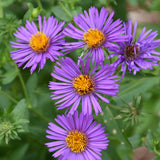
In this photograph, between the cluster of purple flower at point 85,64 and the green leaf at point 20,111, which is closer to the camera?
the cluster of purple flower at point 85,64

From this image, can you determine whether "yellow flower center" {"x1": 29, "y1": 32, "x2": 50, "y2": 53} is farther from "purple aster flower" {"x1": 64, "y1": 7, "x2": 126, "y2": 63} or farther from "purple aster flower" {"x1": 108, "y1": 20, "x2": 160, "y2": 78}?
"purple aster flower" {"x1": 108, "y1": 20, "x2": 160, "y2": 78}

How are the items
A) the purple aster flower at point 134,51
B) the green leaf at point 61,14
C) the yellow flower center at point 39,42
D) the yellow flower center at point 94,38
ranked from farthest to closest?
the green leaf at point 61,14 → the yellow flower center at point 39,42 → the yellow flower center at point 94,38 → the purple aster flower at point 134,51

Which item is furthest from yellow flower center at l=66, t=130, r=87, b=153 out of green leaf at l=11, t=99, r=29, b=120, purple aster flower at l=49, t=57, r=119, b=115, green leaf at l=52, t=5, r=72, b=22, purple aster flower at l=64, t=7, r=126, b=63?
green leaf at l=52, t=5, r=72, b=22

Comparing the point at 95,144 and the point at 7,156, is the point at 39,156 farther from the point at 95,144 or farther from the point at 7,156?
the point at 95,144

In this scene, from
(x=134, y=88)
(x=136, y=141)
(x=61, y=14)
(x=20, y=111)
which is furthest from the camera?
A: (x=134, y=88)

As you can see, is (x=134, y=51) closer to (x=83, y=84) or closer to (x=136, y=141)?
(x=83, y=84)

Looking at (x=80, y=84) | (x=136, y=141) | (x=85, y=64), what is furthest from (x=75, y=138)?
(x=136, y=141)

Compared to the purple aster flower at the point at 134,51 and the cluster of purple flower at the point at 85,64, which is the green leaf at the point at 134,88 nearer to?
the cluster of purple flower at the point at 85,64

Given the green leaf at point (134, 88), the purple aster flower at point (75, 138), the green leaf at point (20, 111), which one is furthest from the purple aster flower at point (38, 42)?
the green leaf at point (134, 88)
